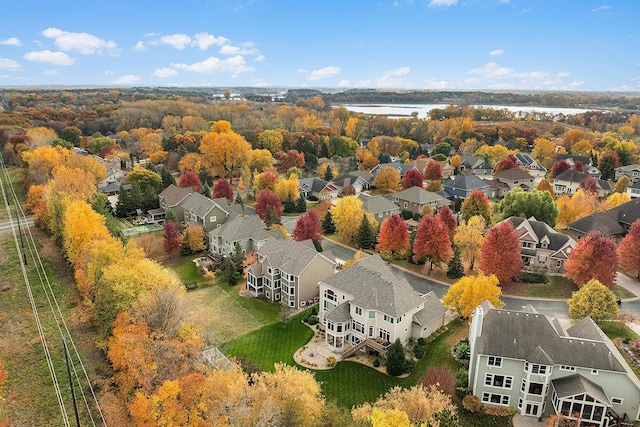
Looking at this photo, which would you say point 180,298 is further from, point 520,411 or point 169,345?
point 520,411

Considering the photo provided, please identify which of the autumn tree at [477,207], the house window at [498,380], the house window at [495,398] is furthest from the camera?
the autumn tree at [477,207]

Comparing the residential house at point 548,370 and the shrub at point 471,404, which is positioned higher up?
the residential house at point 548,370

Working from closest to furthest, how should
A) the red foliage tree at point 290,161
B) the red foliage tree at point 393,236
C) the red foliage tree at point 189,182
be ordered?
the red foliage tree at point 393,236 < the red foliage tree at point 189,182 < the red foliage tree at point 290,161

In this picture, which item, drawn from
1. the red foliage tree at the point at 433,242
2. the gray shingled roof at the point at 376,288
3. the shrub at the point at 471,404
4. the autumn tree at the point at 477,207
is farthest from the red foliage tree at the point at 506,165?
the shrub at the point at 471,404

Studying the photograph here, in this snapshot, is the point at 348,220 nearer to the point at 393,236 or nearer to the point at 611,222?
the point at 393,236

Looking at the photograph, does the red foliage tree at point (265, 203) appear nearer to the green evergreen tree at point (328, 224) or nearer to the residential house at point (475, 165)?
the green evergreen tree at point (328, 224)

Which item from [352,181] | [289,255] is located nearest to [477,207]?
[289,255]

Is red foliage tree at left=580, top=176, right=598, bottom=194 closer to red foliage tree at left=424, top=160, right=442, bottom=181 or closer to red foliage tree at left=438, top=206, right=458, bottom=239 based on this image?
red foliage tree at left=424, top=160, right=442, bottom=181
